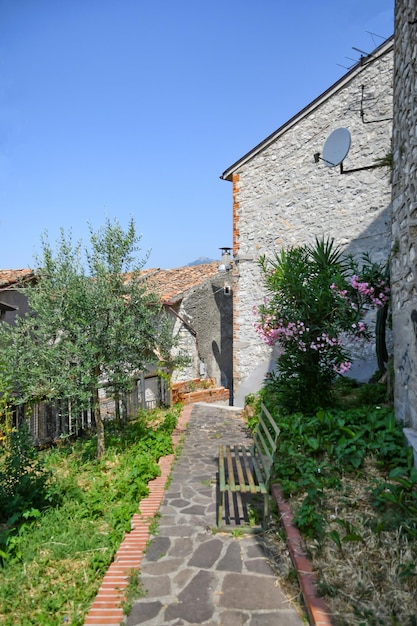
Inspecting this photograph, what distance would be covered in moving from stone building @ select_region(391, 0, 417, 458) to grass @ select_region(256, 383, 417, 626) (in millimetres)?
431

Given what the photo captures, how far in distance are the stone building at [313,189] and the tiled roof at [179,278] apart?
13.6 ft

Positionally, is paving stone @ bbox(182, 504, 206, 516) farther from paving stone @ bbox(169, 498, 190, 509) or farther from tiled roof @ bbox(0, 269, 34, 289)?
tiled roof @ bbox(0, 269, 34, 289)

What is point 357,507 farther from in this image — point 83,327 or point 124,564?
point 83,327

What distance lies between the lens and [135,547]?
3.94m

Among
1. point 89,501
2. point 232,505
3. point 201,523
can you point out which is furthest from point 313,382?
point 89,501

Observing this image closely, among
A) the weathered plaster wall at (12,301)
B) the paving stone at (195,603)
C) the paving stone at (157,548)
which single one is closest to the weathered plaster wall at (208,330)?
the weathered plaster wall at (12,301)

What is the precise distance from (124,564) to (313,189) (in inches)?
347

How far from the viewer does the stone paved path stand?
9.68 ft

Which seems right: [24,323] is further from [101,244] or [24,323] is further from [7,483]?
[7,483]

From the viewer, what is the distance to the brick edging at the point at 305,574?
255cm

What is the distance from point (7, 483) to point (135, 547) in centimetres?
203

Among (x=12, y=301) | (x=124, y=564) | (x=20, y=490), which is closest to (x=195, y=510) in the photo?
(x=124, y=564)

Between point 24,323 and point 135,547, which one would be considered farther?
point 24,323

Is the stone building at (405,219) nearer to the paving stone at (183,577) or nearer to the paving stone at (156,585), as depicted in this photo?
the paving stone at (183,577)
